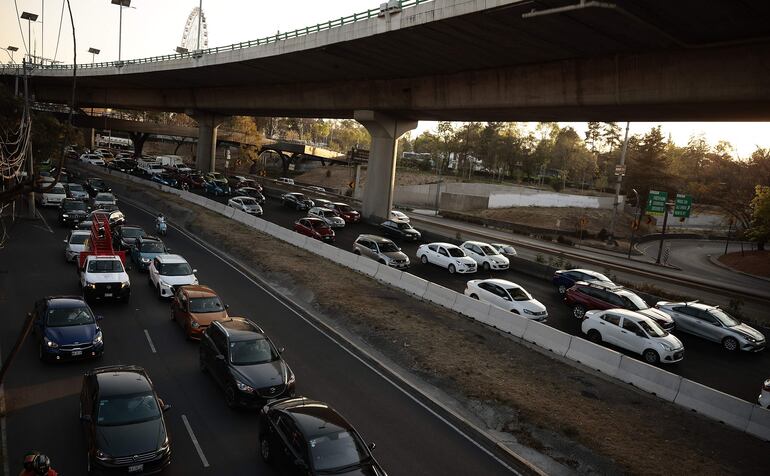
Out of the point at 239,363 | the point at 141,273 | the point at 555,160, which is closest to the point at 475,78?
the point at 141,273

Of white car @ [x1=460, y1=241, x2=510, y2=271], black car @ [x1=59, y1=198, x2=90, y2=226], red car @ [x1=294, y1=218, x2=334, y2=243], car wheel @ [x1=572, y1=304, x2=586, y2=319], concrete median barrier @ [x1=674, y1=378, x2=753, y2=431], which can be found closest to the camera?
concrete median barrier @ [x1=674, y1=378, x2=753, y2=431]

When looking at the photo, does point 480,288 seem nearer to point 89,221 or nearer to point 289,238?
point 289,238

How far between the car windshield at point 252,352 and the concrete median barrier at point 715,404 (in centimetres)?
1166

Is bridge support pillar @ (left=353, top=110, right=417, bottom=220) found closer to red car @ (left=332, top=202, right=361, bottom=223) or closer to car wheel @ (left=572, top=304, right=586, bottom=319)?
red car @ (left=332, top=202, right=361, bottom=223)

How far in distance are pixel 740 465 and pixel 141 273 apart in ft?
78.7

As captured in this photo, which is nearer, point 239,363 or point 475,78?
point 239,363

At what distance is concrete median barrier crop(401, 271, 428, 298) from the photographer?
25.0m

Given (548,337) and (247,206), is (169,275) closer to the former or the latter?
(548,337)

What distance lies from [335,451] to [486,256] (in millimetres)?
24280

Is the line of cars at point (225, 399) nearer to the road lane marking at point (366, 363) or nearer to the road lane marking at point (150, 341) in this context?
the road lane marking at point (150, 341)

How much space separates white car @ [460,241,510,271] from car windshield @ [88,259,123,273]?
1990 cm

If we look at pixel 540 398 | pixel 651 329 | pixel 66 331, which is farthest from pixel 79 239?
pixel 651 329

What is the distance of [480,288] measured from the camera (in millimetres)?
23797

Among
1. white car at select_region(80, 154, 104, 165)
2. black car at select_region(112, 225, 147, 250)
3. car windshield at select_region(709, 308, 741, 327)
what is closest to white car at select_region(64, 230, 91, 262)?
black car at select_region(112, 225, 147, 250)
